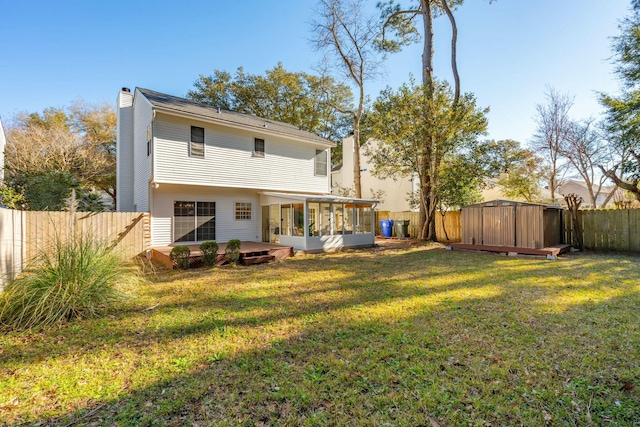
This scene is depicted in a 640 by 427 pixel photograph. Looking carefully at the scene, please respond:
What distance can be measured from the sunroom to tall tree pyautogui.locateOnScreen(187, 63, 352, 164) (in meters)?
11.9

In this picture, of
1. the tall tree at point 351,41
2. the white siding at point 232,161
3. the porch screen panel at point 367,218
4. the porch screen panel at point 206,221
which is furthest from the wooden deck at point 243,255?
the tall tree at point 351,41

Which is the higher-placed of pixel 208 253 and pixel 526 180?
pixel 526 180

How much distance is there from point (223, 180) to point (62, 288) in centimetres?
734

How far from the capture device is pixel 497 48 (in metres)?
12.1

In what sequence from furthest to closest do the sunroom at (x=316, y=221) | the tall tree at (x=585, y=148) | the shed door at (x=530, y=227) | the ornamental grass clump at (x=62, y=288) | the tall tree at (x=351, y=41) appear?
the tall tree at (x=585, y=148), the tall tree at (x=351, y=41), the sunroom at (x=316, y=221), the shed door at (x=530, y=227), the ornamental grass clump at (x=62, y=288)

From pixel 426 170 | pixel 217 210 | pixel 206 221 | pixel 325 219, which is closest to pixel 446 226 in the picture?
pixel 426 170

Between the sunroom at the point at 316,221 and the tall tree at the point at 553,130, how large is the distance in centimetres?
1497

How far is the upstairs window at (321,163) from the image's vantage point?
14.3 m

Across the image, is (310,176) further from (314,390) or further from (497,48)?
(314,390)

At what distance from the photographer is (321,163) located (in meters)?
14.5

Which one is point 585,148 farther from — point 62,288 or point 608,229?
point 62,288


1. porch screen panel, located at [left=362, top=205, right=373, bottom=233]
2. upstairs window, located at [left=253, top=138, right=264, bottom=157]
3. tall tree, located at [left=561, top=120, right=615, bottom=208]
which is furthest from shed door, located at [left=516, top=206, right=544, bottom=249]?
tall tree, located at [left=561, top=120, right=615, bottom=208]

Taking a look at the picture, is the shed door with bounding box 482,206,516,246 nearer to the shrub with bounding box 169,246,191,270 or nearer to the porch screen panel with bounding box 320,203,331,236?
the porch screen panel with bounding box 320,203,331,236

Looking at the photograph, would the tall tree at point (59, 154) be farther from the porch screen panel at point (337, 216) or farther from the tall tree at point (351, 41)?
the tall tree at point (351, 41)
